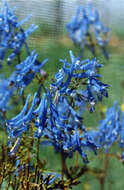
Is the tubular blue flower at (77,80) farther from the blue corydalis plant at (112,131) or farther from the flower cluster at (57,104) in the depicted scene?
the blue corydalis plant at (112,131)

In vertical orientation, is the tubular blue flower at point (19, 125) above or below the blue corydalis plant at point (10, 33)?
below

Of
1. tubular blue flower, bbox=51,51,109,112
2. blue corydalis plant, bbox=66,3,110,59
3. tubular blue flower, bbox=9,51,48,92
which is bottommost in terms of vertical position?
tubular blue flower, bbox=51,51,109,112

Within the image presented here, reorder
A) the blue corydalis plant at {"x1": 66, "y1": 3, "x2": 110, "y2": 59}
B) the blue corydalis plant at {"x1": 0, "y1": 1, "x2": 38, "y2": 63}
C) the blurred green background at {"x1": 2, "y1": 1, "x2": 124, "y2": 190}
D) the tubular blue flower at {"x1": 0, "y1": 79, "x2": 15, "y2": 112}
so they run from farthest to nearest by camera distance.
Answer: the blue corydalis plant at {"x1": 66, "y1": 3, "x2": 110, "y2": 59}
the blurred green background at {"x1": 2, "y1": 1, "x2": 124, "y2": 190}
the blue corydalis plant at {"x1": 0, "y1": 1, "x2": 38, "y2": 63}
the tubular blue flower at {"x1": 0, "y1": 79, "x2": 15, "y2": 112}

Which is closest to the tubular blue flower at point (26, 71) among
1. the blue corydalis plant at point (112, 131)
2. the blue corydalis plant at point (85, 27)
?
the blue corydalis plant at point (112, 131)

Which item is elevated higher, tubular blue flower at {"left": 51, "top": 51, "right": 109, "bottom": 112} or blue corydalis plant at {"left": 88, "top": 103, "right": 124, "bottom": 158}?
tubular blue flower at {"left": 51, "top": 51, "right": 109, "bottom": 112}

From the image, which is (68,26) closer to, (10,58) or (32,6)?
(32,6)

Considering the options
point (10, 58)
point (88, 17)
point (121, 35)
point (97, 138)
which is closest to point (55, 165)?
point (97, 138)

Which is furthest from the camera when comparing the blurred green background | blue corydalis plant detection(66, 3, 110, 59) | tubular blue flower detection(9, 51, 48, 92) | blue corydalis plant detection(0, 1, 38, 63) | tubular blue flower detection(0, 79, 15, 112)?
blue corydalis plant detection(66, 3, 110, 59)

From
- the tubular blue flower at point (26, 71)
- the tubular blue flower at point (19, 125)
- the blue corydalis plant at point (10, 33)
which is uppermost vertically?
the blue corydalis plant at point (10, 33)

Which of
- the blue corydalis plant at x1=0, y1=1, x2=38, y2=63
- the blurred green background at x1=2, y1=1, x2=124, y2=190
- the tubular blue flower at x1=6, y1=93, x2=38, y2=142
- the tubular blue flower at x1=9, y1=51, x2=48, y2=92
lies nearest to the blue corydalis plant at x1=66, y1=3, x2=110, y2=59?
the blurred green background at x1=2, y1=1, x2=124, y2=190

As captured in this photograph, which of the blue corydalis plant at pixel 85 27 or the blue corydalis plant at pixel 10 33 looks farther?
the blue corydalis plant at pixel 85 27

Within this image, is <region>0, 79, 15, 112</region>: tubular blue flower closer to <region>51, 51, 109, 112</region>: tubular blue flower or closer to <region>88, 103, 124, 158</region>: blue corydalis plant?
<region>51, 51, 109, 112</region>: tubular blue flower
